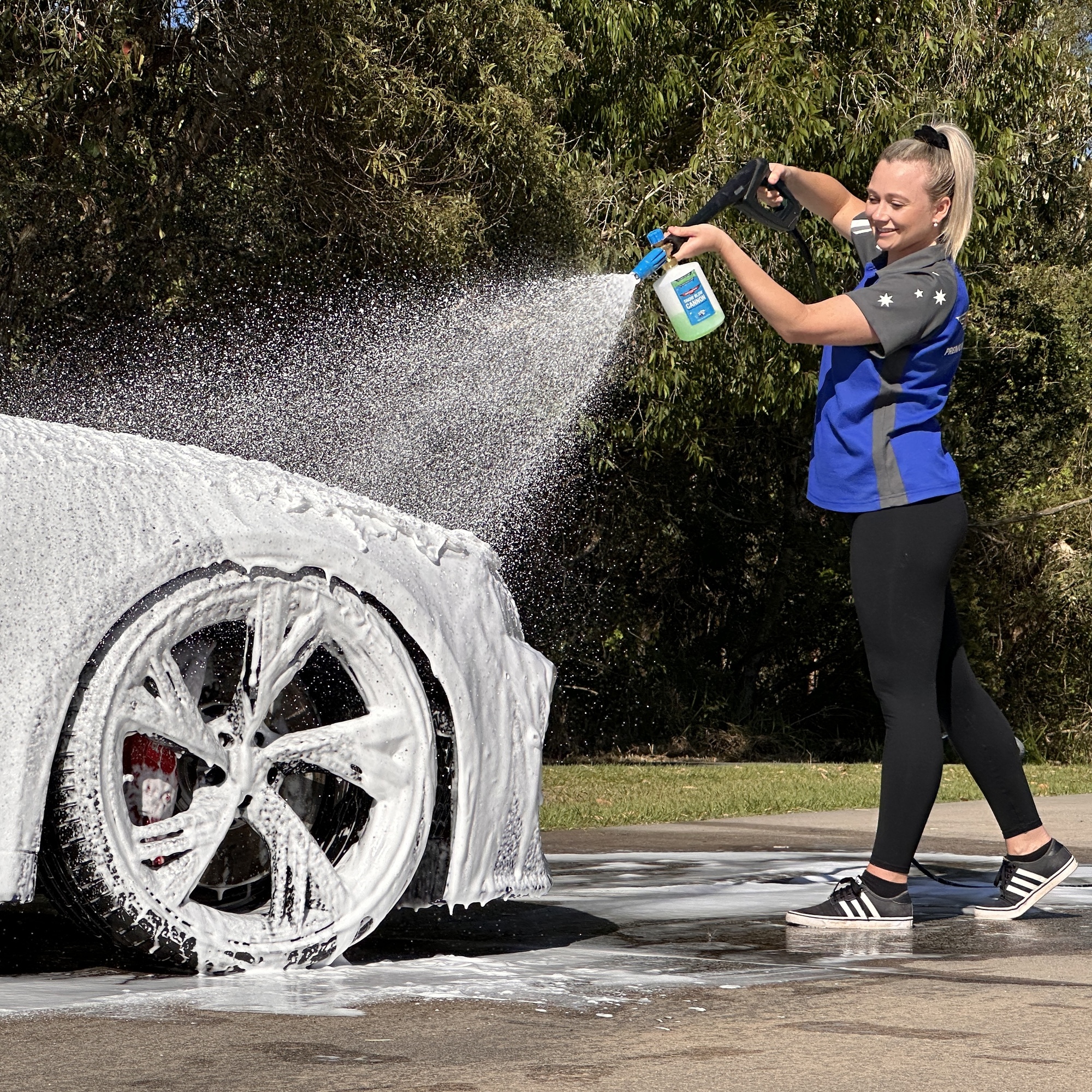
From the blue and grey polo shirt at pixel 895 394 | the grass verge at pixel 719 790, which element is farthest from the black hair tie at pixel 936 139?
the grass verge at pixel 719 790

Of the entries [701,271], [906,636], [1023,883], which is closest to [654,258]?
[701,271]

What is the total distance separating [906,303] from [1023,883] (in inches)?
60.2

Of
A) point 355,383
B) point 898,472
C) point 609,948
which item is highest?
point 355,383

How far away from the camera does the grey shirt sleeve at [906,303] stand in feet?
14.6

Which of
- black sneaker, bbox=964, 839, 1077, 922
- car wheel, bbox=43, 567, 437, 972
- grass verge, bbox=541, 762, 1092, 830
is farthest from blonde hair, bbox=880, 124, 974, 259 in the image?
grass verge, bbox=541, 762, 1092, 830

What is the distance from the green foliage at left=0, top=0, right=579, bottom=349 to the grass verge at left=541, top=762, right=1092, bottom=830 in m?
3.63

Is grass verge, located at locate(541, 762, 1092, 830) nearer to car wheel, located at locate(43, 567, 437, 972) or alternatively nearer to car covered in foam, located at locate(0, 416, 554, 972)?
car covered in foam, located at locate(0, 416, 554, 972)

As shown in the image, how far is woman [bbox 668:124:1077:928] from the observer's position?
176 inches

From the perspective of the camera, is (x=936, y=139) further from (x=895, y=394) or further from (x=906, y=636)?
(x=906, y=636)

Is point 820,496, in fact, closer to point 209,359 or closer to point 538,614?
point 209,359

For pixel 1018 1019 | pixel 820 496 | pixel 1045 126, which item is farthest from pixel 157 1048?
pixel 1045 126

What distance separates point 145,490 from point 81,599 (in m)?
0.29

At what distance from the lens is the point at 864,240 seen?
5.05 m

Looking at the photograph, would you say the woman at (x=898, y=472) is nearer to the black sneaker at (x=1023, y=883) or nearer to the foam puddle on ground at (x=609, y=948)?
the black sneaker at (x=1023, y=883)
